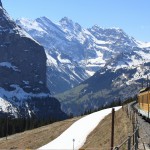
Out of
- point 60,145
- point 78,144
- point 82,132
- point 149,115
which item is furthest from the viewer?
point 82,132

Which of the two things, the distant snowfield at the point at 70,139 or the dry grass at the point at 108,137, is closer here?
the dry grass at the point at 108,137

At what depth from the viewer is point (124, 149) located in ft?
130

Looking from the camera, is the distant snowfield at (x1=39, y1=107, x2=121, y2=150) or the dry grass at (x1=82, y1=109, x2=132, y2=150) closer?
the dry grass at (x1=82, y1=109, x2=132, y2=150)

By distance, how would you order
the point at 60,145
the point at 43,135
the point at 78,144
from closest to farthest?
the point at 78,144 → the point at 60,145 → the point at 43,135

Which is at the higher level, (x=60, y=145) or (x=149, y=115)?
(x=149, y=115)

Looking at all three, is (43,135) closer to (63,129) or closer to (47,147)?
(63,129)

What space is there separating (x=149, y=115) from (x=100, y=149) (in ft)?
37.9

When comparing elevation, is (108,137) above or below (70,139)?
above

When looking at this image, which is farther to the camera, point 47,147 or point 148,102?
point 47,147

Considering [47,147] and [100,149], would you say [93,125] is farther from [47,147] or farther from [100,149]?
[100,149]

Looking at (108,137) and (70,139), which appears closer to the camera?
(108,137)

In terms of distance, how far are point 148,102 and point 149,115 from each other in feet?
6.44

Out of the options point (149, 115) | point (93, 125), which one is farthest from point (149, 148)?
point (93, 125)

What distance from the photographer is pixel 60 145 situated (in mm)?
91125
